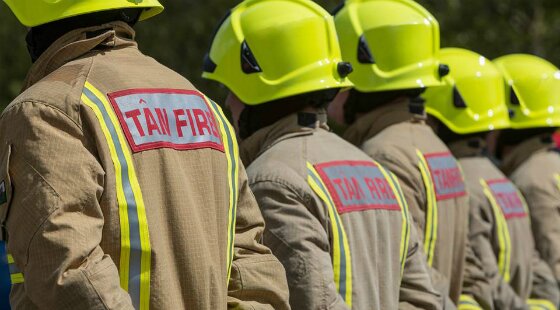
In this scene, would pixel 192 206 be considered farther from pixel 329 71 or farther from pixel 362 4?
pixel 362 4

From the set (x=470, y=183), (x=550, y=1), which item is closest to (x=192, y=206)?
(x=470, y=183)

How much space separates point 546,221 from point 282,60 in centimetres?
321

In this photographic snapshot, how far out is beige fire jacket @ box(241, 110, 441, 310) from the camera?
14.9 ft

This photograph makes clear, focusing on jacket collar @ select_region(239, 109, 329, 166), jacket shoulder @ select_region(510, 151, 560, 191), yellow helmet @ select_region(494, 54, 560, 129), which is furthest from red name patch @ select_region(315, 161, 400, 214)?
yellow helmet @ select_region(494, 54, 560, 129)

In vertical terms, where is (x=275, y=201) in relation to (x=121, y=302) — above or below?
below

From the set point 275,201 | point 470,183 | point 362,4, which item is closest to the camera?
point 275,201

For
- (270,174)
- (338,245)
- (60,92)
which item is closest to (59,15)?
(60,92)

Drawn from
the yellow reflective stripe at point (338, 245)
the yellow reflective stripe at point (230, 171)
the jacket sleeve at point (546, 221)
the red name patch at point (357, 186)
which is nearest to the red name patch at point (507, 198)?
the jacket sleeve at point (546, 221)

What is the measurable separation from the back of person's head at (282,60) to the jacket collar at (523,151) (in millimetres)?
3223

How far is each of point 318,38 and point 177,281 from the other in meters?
1.79

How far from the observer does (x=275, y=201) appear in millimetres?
4621

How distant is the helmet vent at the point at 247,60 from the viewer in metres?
5.18

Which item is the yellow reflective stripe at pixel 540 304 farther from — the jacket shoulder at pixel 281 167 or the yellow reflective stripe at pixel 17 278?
the yellow reflective stripe at pixel 17 278

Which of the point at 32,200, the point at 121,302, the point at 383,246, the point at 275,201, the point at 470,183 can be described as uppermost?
the point at 32,200
